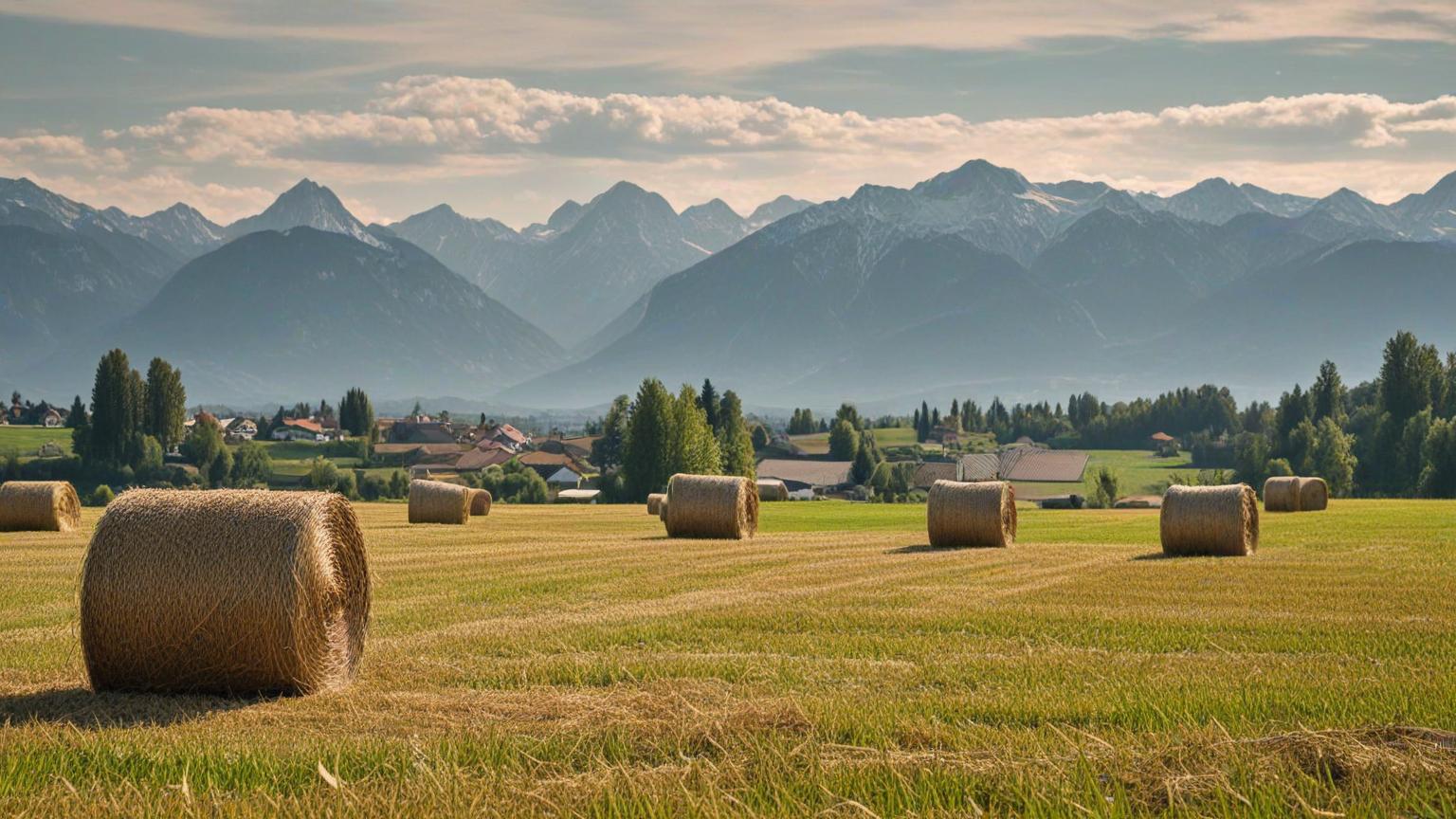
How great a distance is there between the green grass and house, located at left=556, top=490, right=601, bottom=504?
5410cm

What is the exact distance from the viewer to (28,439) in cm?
17212

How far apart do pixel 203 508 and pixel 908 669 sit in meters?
6.98

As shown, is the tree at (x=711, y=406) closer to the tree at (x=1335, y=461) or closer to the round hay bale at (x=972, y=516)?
the tree at (x=1335, y=461)

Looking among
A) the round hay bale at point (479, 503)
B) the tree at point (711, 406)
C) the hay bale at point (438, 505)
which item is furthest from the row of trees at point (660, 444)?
the hay bale at point (438, 505)

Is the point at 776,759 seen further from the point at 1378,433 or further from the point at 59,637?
the point at 1378,433

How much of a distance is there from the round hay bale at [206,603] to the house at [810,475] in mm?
149729

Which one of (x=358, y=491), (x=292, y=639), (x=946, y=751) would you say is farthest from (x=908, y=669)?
(x=358, y=491)

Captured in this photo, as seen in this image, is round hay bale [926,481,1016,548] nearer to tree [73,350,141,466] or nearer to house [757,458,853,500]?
tree [73,350,141,466]

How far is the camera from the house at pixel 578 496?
5098 inches

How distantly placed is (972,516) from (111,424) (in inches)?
4902

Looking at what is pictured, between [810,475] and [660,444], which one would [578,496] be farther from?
[810,475]

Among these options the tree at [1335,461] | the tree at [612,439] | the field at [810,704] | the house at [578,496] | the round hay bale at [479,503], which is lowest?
the house at [578,496]

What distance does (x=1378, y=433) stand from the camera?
12275cm

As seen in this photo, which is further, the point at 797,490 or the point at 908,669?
the point at 797,490
